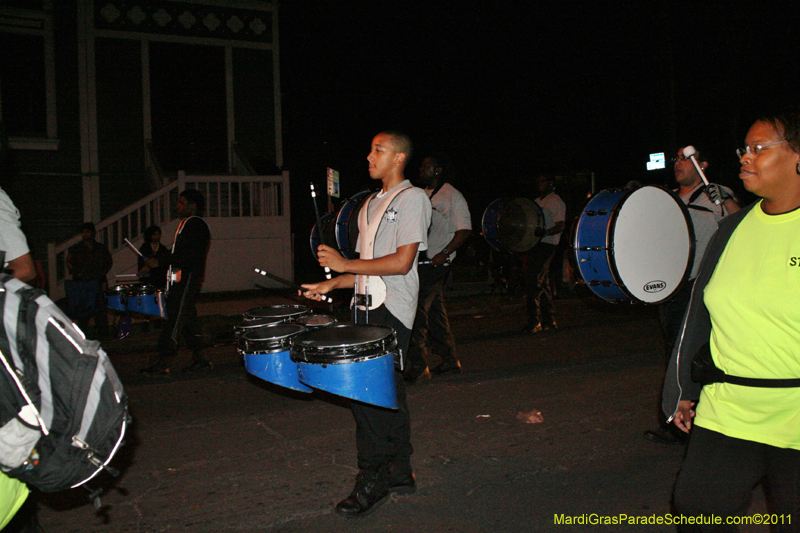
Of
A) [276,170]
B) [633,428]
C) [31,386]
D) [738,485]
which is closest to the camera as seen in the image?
[31,386]

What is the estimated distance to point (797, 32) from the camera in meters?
18.0

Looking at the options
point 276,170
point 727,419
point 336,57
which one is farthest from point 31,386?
point 336,57

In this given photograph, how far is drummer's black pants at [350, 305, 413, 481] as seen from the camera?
11.9 ft

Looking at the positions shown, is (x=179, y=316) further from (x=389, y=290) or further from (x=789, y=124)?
(x=789, y=124)

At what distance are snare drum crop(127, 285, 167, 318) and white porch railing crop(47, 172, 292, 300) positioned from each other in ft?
19.9

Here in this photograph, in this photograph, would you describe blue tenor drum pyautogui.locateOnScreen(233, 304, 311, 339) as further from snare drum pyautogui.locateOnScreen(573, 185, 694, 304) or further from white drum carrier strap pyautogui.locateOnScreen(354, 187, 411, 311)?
snare drum pyautogui.locateOnScreen(573, 185, 694, 304)

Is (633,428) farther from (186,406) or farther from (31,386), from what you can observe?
(31,386)

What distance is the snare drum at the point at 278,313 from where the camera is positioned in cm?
438

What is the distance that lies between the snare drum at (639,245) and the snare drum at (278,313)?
7.65ft

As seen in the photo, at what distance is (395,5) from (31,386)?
16.8 metres

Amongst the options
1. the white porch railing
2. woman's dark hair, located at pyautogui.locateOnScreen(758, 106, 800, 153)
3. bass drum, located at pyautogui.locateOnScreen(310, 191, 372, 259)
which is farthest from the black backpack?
the white porch railing

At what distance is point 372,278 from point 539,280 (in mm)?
5818

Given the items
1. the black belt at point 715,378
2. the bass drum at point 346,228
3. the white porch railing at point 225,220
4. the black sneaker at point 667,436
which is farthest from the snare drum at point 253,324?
the white porch railing at point 225,220

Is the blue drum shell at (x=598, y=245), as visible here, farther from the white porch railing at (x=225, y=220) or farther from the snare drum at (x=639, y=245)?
the white porch railing at (x=225, y=220)
